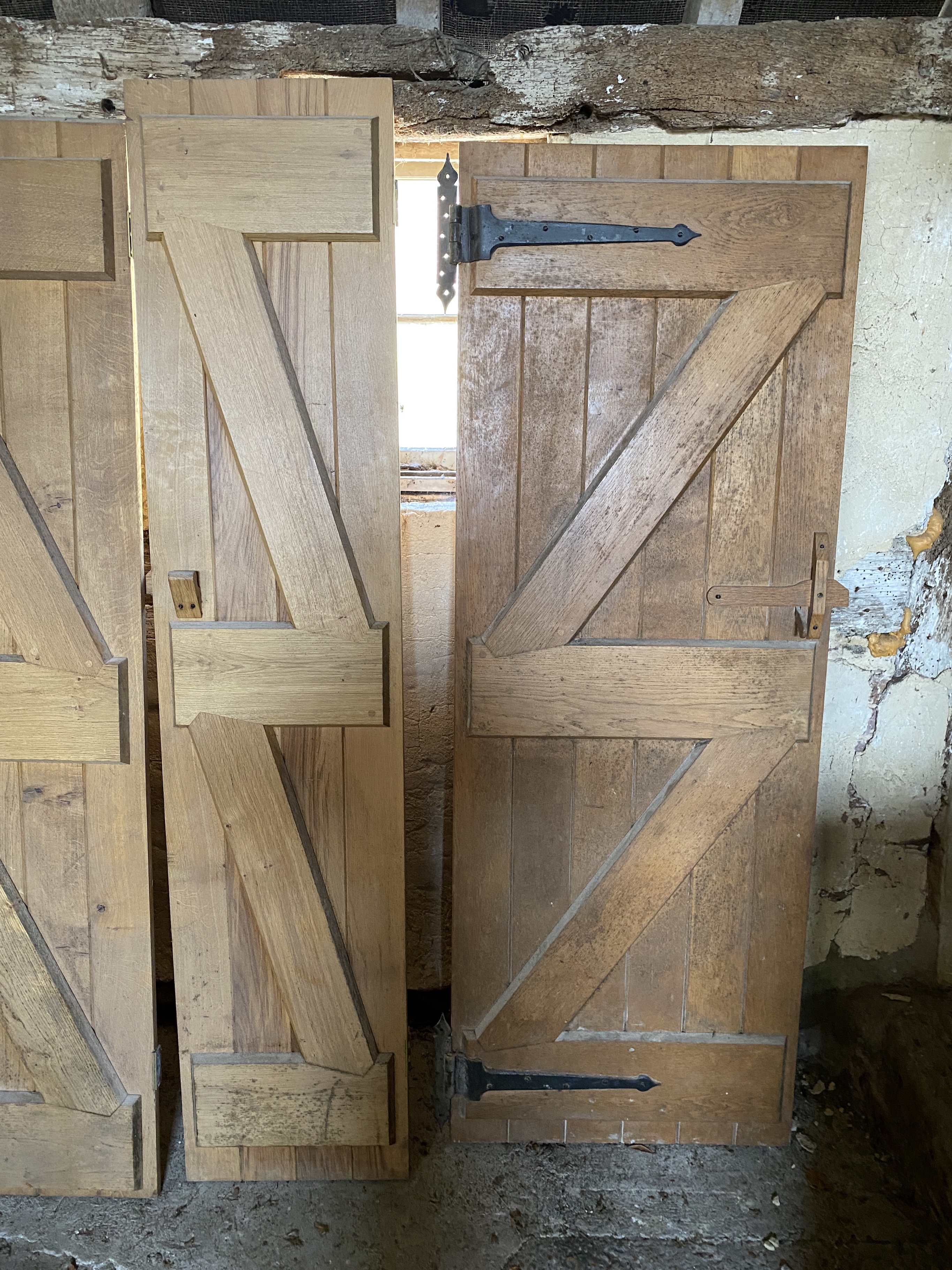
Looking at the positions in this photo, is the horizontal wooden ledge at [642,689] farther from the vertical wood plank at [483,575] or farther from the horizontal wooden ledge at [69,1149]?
the horizontal wooden ledge at [69,1149]

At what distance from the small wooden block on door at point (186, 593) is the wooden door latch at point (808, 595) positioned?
1154mm

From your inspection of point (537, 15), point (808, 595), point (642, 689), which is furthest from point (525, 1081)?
point (537, 15)

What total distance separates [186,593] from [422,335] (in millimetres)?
1024

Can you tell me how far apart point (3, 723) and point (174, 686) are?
15.4 inches

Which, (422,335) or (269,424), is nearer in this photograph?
(269,424)

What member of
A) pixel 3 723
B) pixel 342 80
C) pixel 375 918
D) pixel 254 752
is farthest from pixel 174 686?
pixel 342 80

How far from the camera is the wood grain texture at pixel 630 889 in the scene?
1985 mm

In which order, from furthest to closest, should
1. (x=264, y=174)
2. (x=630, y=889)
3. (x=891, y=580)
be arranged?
1. (x=891, y=580)
2. (x=630, y=889)
3. (x=264, y=174)

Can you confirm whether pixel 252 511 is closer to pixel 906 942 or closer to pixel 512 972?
pixel 512 972

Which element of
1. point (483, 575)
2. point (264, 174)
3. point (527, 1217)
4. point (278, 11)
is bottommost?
point (527, 1217)

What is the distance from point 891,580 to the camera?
2145 millimetres

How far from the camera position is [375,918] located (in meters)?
1.96

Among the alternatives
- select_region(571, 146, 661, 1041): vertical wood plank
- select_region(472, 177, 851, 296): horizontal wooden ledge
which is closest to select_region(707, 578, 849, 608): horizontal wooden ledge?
select_region(571, 146, 661, 1041): vertical wood plank

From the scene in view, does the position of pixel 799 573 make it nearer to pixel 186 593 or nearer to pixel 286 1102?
pixel 186 593
